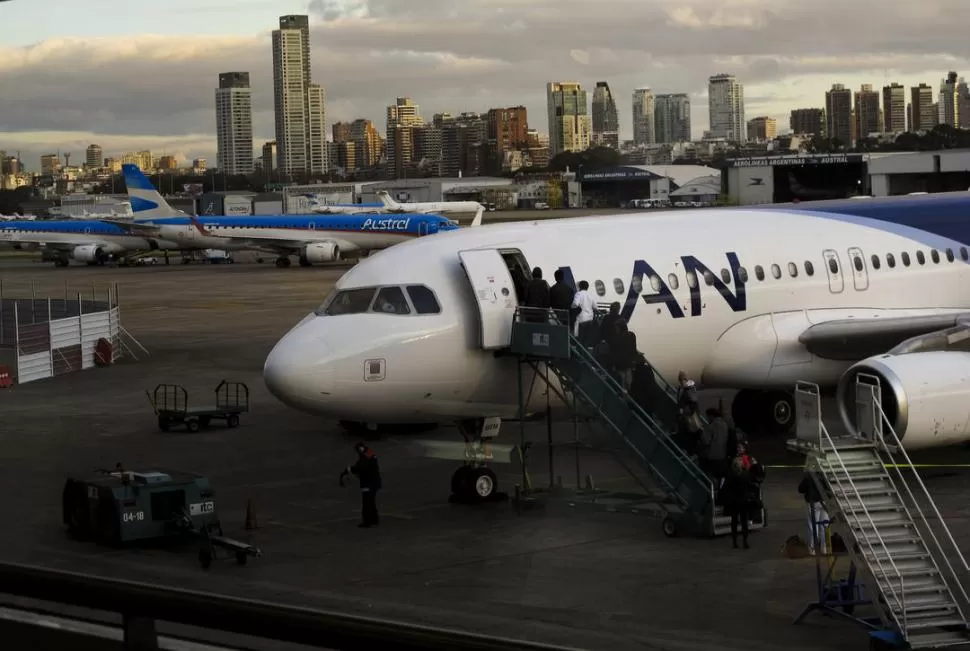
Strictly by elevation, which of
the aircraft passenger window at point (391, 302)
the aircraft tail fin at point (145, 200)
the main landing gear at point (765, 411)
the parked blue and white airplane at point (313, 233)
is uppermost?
the aircraft tail fin at point (145, 200)

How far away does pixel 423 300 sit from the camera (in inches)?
899

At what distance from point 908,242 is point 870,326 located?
11.5 feet

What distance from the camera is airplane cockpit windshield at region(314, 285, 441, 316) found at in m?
22.8

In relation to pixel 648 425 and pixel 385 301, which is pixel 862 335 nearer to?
pixel 648 425

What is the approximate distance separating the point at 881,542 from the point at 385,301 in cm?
983

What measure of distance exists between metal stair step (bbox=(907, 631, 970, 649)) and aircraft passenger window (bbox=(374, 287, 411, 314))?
10573mm

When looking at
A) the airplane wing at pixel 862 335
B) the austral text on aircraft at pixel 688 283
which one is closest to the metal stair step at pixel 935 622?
the austral text on aircraft at pixel 688 283

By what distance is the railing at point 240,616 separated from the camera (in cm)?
432

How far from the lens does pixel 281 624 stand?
4.53 meters

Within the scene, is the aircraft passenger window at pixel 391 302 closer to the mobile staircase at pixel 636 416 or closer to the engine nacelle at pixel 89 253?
the mobile staircase at pixel 636 416

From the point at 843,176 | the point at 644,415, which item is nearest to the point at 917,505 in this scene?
the point at 644,415

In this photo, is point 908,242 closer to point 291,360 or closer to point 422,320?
point 422,320

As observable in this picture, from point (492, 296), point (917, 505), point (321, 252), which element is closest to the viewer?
point (917, 505)

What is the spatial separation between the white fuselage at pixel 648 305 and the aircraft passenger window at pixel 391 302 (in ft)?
0.46
